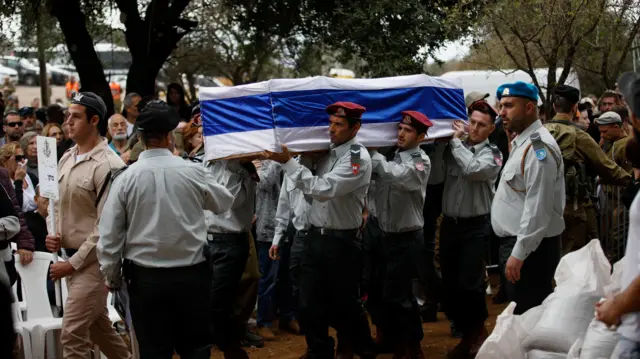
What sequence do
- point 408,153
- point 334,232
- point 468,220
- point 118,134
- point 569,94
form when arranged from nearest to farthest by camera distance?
point 334,232 < point 408,153 < point 468,220 < point 569,94 < point 118,134

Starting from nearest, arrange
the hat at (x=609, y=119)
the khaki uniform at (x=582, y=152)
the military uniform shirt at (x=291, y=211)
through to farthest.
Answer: the military uniform shirt at (x=291, y=211) < the khaki uniform at (x=582, y=152) < the hat at (x=609, y=119)

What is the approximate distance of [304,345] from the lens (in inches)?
334

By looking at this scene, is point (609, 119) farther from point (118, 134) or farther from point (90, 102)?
point (90, 102)

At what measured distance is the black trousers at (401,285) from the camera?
7301 mm

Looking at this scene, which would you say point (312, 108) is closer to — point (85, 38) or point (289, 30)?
point (289, 30)

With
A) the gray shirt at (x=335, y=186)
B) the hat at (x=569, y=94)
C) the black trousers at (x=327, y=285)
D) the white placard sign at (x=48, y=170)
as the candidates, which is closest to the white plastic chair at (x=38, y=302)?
the white placard sign at (x=48, y=170)

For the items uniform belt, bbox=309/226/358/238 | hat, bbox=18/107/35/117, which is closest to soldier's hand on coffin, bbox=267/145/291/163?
uniform belt, bbox=309/226/358/238

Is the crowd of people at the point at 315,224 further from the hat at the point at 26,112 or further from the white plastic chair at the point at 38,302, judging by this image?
the hat at the point at 26,112

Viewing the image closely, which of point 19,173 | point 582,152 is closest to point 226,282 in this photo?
point 19,173

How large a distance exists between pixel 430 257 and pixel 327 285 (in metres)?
2.14

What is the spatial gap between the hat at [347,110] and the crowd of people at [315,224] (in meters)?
0.01

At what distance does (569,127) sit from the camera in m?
7.87

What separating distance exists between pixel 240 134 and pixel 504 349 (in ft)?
7.55

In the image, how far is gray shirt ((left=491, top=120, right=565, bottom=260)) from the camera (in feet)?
19.8
